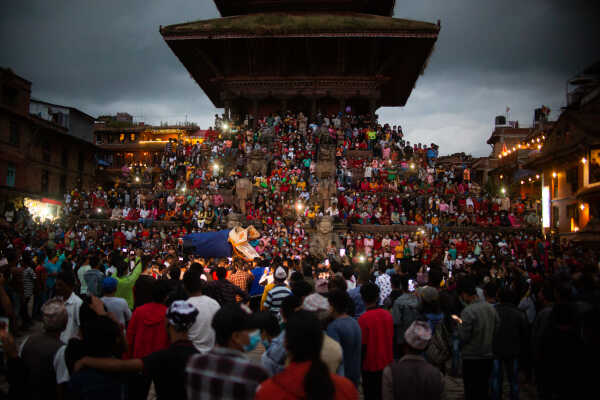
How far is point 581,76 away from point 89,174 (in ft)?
171

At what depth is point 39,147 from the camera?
39750 mm

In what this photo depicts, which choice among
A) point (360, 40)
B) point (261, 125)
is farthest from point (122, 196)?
point (360, 40)

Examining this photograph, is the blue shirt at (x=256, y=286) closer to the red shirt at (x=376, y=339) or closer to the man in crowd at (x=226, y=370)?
the red shirt at (x=376, y=339)

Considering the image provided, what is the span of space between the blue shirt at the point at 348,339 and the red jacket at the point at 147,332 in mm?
2049

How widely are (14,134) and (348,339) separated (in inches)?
1617

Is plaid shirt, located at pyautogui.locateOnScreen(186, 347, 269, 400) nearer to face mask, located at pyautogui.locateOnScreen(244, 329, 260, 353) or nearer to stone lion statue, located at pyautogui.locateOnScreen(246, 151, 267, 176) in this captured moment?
face mask, located at pyautogui.locateOnScreen(244, 329, 260, 353)

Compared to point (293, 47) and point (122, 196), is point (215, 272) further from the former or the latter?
point (293, 47)

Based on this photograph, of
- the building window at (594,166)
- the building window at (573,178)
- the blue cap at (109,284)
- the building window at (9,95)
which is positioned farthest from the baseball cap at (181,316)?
the building window at (9,95)

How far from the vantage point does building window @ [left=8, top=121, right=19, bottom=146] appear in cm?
3516

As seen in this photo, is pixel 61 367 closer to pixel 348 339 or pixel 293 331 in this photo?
pixel 293 331

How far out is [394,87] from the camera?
4038 centimetres

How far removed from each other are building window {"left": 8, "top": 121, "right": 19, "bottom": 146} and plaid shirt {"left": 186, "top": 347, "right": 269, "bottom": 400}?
40853 millimetres

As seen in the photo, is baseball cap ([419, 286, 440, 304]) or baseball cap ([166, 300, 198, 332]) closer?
baseball cap ([166, 300, 198, 332])

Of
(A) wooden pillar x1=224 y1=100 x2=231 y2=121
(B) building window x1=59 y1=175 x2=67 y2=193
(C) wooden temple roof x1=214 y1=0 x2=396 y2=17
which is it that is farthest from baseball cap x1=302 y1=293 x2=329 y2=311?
(B) building window x1=59 y1=175 x2=67 y2=193
